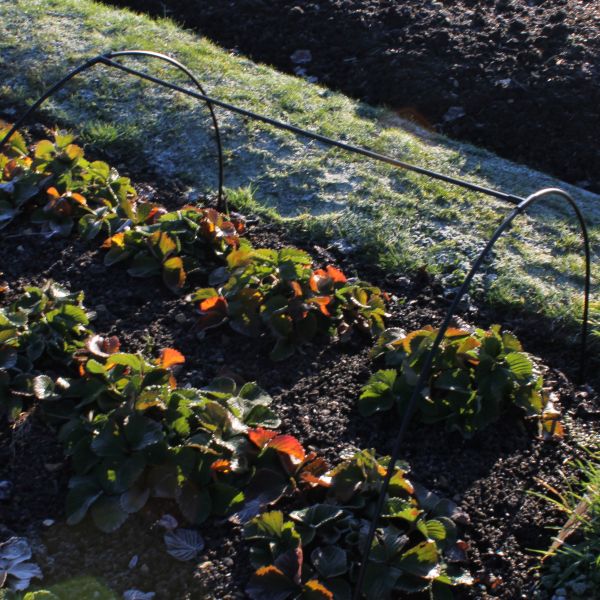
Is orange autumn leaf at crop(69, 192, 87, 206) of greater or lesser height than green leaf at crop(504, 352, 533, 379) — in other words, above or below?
below

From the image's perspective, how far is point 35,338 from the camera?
10.0ft

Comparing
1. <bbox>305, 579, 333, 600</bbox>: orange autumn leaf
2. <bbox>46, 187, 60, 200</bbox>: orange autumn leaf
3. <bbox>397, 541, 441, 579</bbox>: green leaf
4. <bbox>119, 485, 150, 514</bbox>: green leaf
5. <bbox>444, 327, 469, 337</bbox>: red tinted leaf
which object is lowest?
<bbox>119, 485, 150, 514</bbox>: green leaf

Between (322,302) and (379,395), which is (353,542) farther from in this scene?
(322,302)

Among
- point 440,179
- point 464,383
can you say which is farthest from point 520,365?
point 440,179

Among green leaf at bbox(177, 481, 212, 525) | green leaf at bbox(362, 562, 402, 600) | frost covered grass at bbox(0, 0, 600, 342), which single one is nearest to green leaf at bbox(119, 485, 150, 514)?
green leaf at bbox(177, 481, 212, 525)

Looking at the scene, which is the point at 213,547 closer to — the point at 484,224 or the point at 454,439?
the point at 454,439

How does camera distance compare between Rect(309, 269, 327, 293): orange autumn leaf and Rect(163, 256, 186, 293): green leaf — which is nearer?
Rect(309, 269, 327, 293): orange autumn leaf

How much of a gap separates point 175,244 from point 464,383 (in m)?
1.42

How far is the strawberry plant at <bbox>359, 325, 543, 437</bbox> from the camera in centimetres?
290

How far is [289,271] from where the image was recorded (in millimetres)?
3295

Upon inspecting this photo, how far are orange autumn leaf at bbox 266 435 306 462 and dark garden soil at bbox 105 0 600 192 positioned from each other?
2.81 meters

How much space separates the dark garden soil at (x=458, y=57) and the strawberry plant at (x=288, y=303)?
1.95 m

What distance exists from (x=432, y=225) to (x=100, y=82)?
92.4 inches

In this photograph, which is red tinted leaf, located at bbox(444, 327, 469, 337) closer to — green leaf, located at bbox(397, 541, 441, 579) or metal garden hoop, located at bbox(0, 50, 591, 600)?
metal garden hoop, located at bbox(0, 50, 591, 600)
